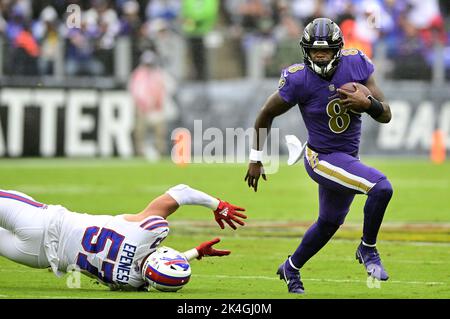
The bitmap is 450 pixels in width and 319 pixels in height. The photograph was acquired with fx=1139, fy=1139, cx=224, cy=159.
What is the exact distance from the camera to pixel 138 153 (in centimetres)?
2186

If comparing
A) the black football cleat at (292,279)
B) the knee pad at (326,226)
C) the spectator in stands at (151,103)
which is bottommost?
the spectator in stands at (151,103)

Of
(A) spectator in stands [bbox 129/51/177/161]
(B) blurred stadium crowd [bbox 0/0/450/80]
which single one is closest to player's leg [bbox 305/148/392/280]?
(B) blurred stadium crowd [bbox 0/0/450/80]

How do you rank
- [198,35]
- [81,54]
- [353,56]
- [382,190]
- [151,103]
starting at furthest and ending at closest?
[198,35]
[151,103]
[81,54]
[353,56]
[382,190]

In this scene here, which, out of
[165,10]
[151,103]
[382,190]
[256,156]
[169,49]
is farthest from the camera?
[165,10]

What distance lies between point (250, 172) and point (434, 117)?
14.1 m

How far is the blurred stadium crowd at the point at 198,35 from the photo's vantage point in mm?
21594

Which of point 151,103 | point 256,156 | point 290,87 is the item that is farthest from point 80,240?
point 151,103

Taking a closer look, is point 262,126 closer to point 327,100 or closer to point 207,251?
point 327,100

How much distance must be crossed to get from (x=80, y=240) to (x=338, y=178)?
1877mm

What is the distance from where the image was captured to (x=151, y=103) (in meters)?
21.8

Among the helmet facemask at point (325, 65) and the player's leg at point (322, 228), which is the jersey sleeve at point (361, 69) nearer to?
the helmet facemask at point (325, 65)

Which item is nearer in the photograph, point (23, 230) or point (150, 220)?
point (150, 220)

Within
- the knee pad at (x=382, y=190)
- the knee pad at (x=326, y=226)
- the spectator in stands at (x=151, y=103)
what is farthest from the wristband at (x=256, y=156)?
the spectator in stands at (x=151, y=103)
